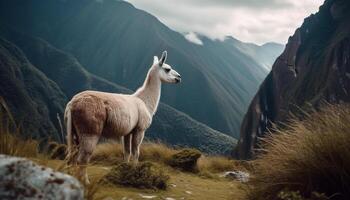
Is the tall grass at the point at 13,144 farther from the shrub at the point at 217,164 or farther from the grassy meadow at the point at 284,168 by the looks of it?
the shrub at the point at 217,164

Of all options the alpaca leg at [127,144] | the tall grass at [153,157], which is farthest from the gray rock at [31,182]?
the tall grass at [153,157]

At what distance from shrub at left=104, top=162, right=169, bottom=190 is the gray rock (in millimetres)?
4970

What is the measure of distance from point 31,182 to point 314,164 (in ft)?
13.2

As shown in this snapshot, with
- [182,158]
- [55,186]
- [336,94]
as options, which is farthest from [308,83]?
[55,186]

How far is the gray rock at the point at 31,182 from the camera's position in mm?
3600

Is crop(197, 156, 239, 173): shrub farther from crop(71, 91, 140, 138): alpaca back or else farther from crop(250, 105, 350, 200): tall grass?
crop(250, 105, 350, 200): tall grass

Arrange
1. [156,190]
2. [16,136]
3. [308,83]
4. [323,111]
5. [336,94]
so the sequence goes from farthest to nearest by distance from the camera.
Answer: [308,83]
[336,94]
[156,190]
[323,111]
[16,136]

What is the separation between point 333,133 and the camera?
20.9 ft

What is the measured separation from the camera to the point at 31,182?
371 centimetres

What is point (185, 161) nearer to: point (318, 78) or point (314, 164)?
point (314, 164)

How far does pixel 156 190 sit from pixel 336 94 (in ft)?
452

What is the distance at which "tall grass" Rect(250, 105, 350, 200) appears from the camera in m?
6.24

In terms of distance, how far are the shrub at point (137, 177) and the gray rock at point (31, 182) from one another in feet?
16.3

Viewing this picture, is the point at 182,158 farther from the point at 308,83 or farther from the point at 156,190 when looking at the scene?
the point at 308,83
